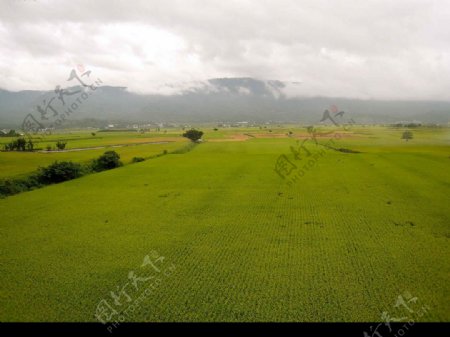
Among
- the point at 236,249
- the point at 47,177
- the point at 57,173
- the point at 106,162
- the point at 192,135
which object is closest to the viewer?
the point at 236,249

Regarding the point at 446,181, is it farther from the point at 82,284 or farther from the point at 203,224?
the point at 82,284

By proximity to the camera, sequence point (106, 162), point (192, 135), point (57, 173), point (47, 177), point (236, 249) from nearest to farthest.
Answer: point (236, 249), point (47, 177), point (57, 173), point (106, 162), point (192, 135)

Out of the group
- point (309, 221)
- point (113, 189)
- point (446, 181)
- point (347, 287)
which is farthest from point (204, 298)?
point (446, 181)

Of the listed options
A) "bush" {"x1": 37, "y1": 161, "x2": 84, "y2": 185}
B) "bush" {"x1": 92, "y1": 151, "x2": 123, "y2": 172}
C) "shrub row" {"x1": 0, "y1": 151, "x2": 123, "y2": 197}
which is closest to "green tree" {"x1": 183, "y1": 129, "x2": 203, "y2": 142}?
"bush" {"x1": 92, "y1": 151, "x2": 123, "y2": 172}

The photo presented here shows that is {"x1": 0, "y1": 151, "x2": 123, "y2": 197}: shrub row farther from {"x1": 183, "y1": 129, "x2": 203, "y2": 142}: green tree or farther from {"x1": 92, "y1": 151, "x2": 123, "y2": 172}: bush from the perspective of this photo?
{"x1": 183, "y1": 129, "x2": 203, "y2": 142}: green tree

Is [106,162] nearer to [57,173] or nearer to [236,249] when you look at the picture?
[57,173]

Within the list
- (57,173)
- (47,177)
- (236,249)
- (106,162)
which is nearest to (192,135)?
(106,162)

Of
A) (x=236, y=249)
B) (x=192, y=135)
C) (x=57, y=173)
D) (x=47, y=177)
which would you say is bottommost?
(x=236, y=249)

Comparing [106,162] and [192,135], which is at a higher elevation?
[192,135]
